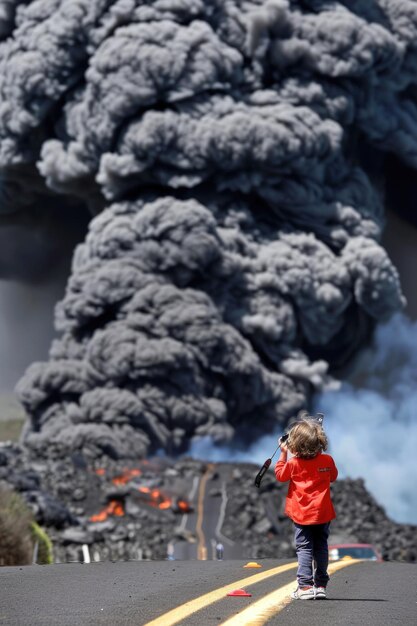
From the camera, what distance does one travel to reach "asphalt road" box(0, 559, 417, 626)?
24.5 feet

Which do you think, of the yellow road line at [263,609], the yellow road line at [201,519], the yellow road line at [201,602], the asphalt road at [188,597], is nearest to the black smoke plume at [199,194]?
the yellow road line at [201,519]

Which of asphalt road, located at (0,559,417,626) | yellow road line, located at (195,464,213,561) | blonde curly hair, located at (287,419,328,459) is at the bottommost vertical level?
yellow road line, located at (195,464,213,561)

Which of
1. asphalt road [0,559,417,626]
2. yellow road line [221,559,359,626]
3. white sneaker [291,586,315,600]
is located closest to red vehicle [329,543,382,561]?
asphalt road [0,559,417,626]

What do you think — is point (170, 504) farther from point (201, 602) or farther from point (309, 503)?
point (201, 602)

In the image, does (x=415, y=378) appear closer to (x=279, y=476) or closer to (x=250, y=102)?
(x=250, y=102)

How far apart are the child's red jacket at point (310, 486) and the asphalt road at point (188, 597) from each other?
21.2 inches

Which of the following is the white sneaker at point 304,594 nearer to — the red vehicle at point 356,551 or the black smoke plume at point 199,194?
the red vehicle at point 356,551

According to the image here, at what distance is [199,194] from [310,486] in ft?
179

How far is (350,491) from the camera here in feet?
158

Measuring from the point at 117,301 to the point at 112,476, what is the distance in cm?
1194

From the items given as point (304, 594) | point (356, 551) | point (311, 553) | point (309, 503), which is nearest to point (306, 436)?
point (309, 503)

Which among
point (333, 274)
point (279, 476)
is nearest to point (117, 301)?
point (333, 274)

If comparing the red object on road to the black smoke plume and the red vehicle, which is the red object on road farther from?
the black smoke plume

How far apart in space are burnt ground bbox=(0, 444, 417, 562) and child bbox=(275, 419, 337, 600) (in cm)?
2540
